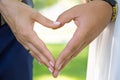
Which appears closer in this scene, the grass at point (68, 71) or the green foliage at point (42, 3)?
the grass at point (68, 71)

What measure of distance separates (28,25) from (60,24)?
8 cm

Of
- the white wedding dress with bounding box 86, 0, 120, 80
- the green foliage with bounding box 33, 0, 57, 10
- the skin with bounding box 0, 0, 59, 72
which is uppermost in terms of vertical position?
the skin with bounding box 0, 0, 59, 72

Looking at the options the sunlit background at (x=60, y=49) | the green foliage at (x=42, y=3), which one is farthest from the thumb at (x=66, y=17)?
the green foliage at (x=42, y=3)

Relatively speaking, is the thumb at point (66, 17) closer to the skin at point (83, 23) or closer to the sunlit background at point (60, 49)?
the skin at point (83, 23)

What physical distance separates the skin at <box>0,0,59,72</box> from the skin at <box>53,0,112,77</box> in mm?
30

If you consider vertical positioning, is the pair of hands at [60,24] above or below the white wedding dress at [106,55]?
above

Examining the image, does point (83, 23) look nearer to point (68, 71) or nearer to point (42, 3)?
point (68, 71)

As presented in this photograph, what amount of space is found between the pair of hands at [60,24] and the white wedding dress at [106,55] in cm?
4

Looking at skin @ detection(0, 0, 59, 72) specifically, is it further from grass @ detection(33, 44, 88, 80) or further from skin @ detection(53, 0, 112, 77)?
grass @ detection(33, 44, 88, 80)

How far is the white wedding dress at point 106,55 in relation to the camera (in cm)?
88

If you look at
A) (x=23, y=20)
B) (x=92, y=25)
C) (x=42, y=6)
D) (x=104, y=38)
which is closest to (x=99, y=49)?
(x=104, y=38)

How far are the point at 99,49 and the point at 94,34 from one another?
121 millimetres

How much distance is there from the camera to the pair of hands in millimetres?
824

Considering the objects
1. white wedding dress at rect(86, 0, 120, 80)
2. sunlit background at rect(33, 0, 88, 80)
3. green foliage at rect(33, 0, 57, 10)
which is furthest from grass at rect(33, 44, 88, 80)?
white wedding dress at rect(86, 0, 120, 80)
